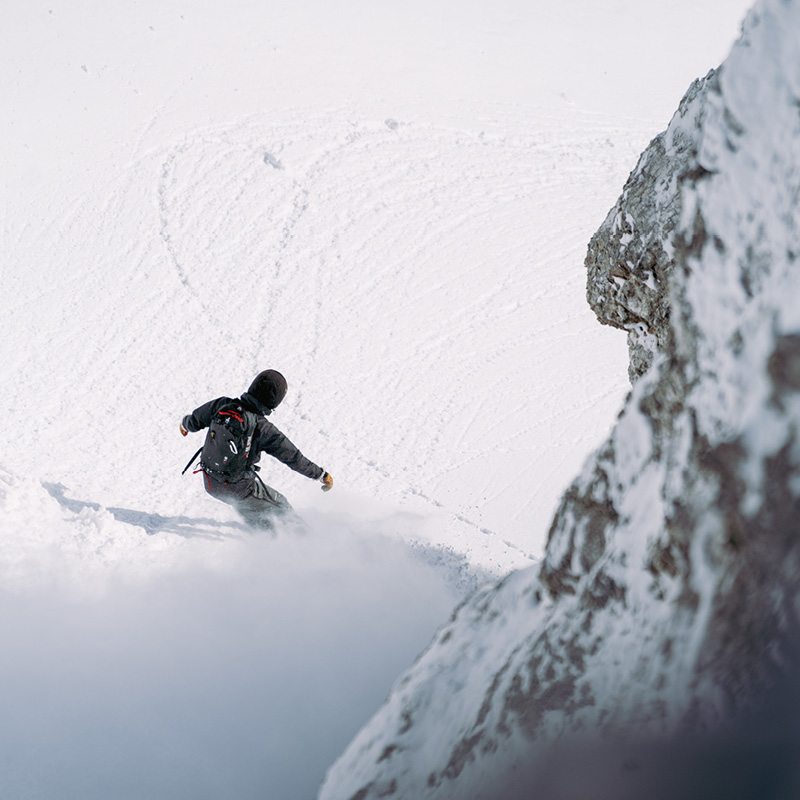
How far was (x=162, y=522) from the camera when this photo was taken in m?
5.10

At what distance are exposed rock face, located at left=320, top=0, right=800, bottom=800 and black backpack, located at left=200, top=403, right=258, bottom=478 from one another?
7.65ft

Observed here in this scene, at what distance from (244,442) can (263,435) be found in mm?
123

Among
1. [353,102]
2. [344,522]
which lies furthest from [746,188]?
[353,102]

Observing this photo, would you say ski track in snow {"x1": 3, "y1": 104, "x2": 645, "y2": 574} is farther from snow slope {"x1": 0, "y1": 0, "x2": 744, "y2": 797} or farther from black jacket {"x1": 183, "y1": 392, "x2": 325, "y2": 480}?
black jacket {"x1": 183, "y1": 392, "x2": 325, "y2": 480}

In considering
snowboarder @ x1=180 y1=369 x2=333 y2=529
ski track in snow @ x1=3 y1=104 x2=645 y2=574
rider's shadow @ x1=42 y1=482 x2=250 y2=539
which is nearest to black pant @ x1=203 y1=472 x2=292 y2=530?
snowboarder @ x1=180 y1=369 x2=333 y2=529

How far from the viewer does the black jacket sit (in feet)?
13.3

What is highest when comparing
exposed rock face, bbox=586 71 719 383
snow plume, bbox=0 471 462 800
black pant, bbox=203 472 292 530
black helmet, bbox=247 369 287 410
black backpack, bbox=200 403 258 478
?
exposed rock face, bbox=586 71 719 383

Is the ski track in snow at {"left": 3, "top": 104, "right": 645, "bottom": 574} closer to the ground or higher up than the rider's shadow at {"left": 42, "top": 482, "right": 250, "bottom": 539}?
higher up

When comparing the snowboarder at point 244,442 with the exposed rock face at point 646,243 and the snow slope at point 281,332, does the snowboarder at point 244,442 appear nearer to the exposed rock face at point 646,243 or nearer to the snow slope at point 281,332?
the snow slope at point 281,332

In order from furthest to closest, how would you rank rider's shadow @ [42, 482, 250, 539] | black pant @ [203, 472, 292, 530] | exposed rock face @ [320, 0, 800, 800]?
rider's shadow @ [42, 482, 250, 539]
black pant @ [203, 472, 292, 530]
exposed rock face @ [320, 0, 800, 800]

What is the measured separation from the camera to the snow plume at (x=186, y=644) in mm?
3152

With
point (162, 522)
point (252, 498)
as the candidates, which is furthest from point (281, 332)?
point (252, 498)

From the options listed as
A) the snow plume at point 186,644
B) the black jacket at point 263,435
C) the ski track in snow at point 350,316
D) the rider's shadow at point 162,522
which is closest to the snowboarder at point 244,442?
the black jacket at point 263,435

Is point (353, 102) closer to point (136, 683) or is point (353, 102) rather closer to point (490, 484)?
point (490, 484)
